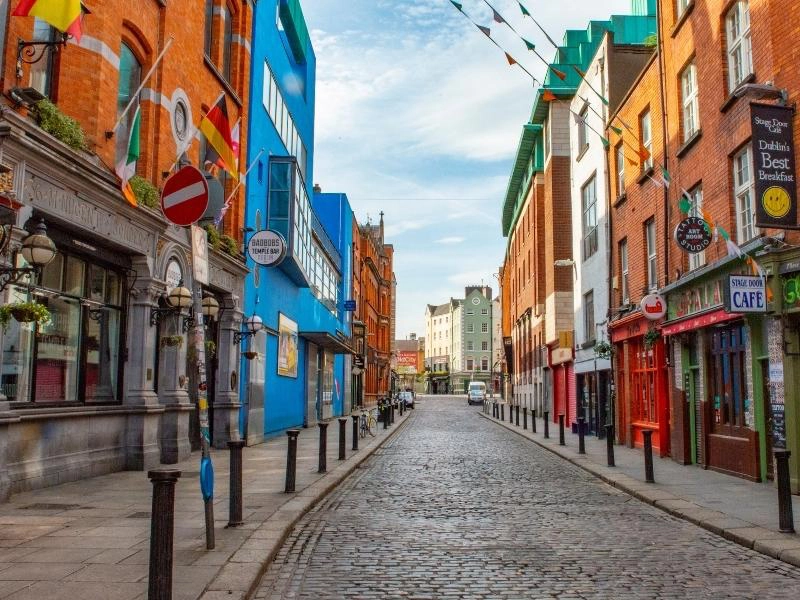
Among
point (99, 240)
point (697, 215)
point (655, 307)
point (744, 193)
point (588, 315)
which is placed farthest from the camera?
point (588, 315)

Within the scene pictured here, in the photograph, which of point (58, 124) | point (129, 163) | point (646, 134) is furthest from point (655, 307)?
point (58, 124)

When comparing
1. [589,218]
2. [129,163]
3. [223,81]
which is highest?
[223,81]

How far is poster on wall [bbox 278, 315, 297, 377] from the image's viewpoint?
23828 mm

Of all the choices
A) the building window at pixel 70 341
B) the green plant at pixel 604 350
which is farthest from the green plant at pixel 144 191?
the green plant at pixel 604 350

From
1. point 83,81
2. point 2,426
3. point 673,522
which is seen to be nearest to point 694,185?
point 673,522

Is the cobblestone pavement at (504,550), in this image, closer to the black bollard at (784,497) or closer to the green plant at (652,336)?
the black bollard at (784,497)

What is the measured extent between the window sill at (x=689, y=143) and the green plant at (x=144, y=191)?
10554mm

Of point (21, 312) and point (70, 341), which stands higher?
point (21, 312)

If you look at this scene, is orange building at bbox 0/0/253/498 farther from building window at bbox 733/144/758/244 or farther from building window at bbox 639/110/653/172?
building window at bbox 639/110/653/172

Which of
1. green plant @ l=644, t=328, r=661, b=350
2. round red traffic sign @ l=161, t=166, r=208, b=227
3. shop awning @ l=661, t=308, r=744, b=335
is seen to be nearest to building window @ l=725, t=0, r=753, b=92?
shop awning @ l=661, t=308, r=744, b=335

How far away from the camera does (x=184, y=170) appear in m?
6.76

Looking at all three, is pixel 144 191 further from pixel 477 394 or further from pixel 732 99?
pixel 477 394

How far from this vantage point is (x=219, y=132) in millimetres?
11570

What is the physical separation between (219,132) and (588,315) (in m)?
17.9
